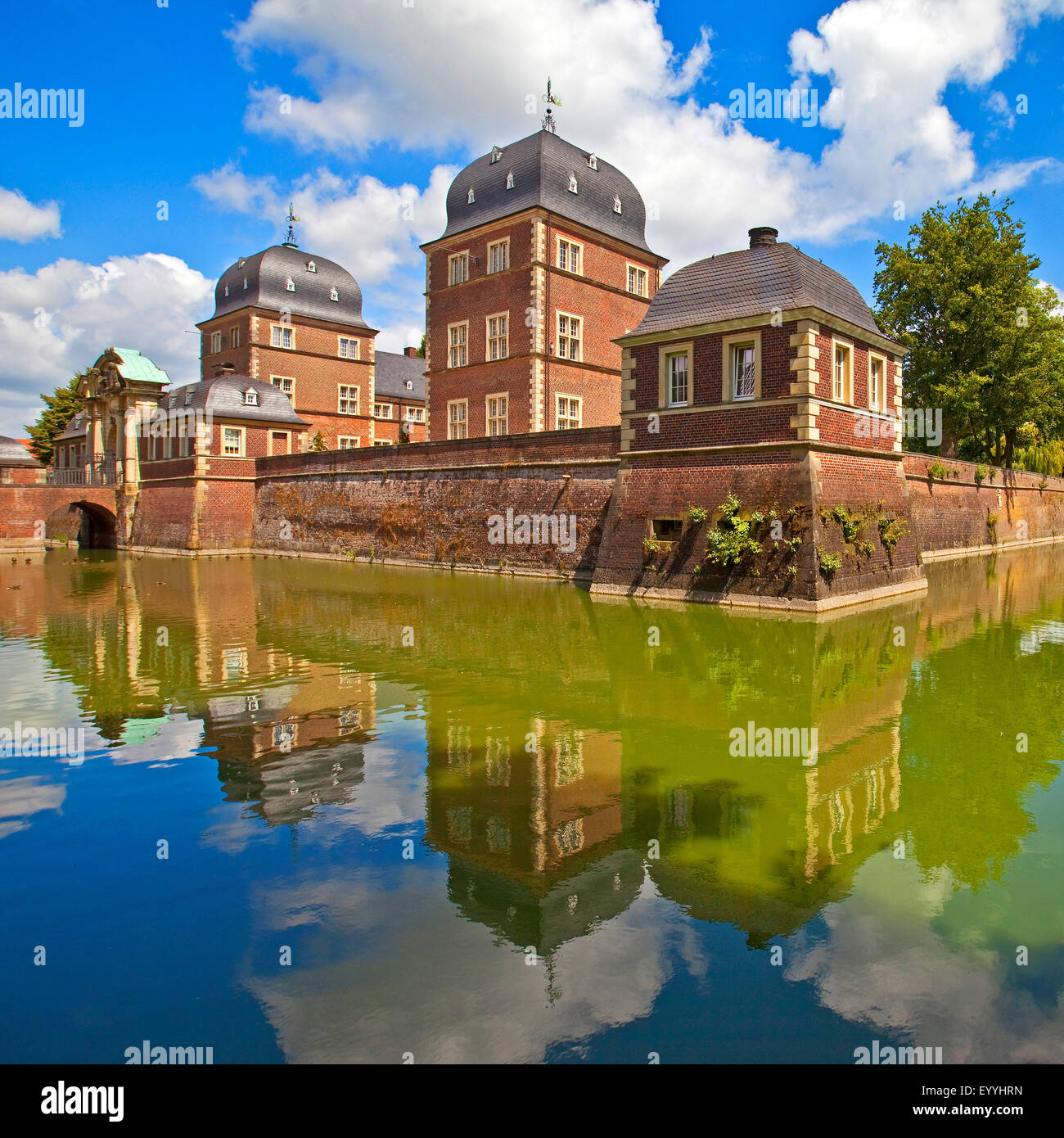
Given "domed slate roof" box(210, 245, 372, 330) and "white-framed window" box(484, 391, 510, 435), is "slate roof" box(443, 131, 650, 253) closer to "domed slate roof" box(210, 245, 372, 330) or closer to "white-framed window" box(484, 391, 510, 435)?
"white-framed window" box(484, 391, 510, 435)

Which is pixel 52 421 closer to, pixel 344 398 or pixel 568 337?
pixel 344 398

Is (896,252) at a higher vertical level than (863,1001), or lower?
higher

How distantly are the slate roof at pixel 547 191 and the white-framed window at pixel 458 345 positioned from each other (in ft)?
12.3

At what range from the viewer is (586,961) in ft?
12.9

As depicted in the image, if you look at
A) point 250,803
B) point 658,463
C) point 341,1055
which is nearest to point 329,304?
point 658,463

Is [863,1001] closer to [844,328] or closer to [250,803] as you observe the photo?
[250,803]

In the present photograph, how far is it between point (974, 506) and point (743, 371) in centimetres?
2094

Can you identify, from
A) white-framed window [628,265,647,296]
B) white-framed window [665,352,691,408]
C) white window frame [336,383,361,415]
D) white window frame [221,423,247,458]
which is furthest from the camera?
white window frame [336,383,361,415]

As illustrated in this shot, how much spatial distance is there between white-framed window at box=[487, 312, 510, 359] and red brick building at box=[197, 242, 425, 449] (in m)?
13.8

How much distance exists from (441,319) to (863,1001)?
3195 centimetres

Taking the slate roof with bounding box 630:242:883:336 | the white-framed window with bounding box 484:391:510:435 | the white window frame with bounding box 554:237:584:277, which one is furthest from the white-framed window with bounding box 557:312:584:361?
the slate roof with bounding box 630:242:883:336

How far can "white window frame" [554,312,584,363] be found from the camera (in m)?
29.7

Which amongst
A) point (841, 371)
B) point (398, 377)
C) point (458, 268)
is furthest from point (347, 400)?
point (841, 371)

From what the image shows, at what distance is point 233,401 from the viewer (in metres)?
34.6
